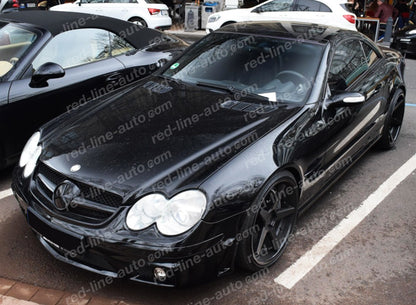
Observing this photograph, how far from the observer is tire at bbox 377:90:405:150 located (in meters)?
4.81

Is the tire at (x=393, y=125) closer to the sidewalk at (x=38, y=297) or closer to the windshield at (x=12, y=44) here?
the sidewalk at (x=38, y=297)

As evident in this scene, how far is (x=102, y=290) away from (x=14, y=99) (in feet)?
6.78

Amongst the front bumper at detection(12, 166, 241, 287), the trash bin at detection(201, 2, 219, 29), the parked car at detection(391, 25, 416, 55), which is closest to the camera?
the front bumper at detection(12, 166, 241, 287)

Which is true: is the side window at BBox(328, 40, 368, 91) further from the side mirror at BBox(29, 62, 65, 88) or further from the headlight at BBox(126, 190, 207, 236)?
the side mirror at BBox(29, 62, 65, 88)

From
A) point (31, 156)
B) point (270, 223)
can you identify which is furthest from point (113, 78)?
point (270, 223)

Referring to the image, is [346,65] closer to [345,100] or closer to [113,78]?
[345,100]

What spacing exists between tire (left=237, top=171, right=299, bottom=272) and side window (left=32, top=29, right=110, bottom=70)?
2.66 m

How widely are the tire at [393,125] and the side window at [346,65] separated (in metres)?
0.72

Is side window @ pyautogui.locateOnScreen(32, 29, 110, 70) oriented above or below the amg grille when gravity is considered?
above

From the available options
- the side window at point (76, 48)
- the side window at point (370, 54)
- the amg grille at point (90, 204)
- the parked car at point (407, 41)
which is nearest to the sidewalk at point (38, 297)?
the amg grille at point (90, 204)

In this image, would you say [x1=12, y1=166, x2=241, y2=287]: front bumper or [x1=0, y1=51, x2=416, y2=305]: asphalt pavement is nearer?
[x1=12, y1=166, x2=241, y2=287]: front bumper

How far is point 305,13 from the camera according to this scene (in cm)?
1220

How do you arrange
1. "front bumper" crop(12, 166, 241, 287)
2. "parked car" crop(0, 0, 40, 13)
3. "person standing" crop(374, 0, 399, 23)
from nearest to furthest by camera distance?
1. "front bumper" crop(12, 166, 241, 287)
2. "parked car" crop(0, 0, 40, 13)
3. "person standing" crop(374, 0, 399, 23)

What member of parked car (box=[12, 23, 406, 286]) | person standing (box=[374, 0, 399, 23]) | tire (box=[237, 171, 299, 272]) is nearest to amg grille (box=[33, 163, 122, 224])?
parked car (box=[12, 23, 406, 286])
